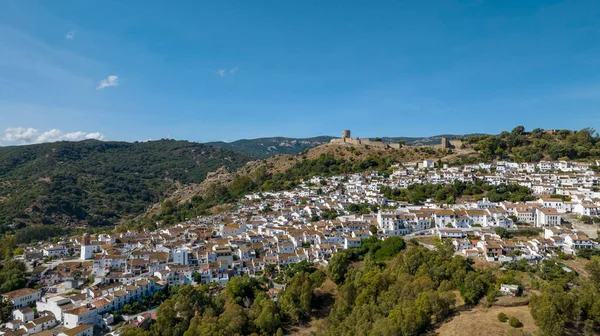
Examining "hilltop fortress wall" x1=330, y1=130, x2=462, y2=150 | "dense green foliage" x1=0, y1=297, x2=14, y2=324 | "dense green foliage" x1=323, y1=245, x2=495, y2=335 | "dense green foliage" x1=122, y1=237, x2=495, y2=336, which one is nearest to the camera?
"dense green foliage" x1=323, y1=245, x2=495, y2=335

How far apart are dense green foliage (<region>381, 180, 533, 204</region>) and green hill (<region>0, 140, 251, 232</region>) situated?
2083 inches

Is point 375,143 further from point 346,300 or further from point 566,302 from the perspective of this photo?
point 566,302

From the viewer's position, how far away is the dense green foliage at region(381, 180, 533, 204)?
4484 centimetres

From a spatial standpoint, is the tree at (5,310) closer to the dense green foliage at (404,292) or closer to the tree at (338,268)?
the dense green foliage at (404,292)

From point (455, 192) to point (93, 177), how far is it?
85.4m

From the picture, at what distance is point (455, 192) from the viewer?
48812mm

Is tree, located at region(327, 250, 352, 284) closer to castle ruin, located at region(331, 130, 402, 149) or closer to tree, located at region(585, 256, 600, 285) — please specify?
tree, located at region(585, 256, 600, 285)

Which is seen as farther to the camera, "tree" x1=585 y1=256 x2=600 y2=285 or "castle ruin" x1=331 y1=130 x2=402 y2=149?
"castle ruin" x1=331 y1=130 x2=402 y2=149

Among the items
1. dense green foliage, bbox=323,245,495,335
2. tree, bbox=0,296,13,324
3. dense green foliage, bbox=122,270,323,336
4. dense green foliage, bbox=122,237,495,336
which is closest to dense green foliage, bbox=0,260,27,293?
tree, bbox=0,296,13,324

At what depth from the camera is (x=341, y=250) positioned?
1412 inches

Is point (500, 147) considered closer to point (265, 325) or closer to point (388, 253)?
point (388, 253)

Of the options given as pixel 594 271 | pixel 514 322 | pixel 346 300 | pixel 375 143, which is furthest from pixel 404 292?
pixel 375 143

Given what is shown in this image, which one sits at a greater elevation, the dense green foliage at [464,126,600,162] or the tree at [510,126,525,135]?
the tree at [510,126,525,135]

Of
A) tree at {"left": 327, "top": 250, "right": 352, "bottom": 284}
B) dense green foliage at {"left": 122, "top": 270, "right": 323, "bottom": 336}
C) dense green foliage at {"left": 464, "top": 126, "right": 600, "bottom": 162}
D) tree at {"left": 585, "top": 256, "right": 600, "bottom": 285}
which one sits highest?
dense green foliage at {"left": 464, "top": 126, "right": 600, "bottom": 162}
